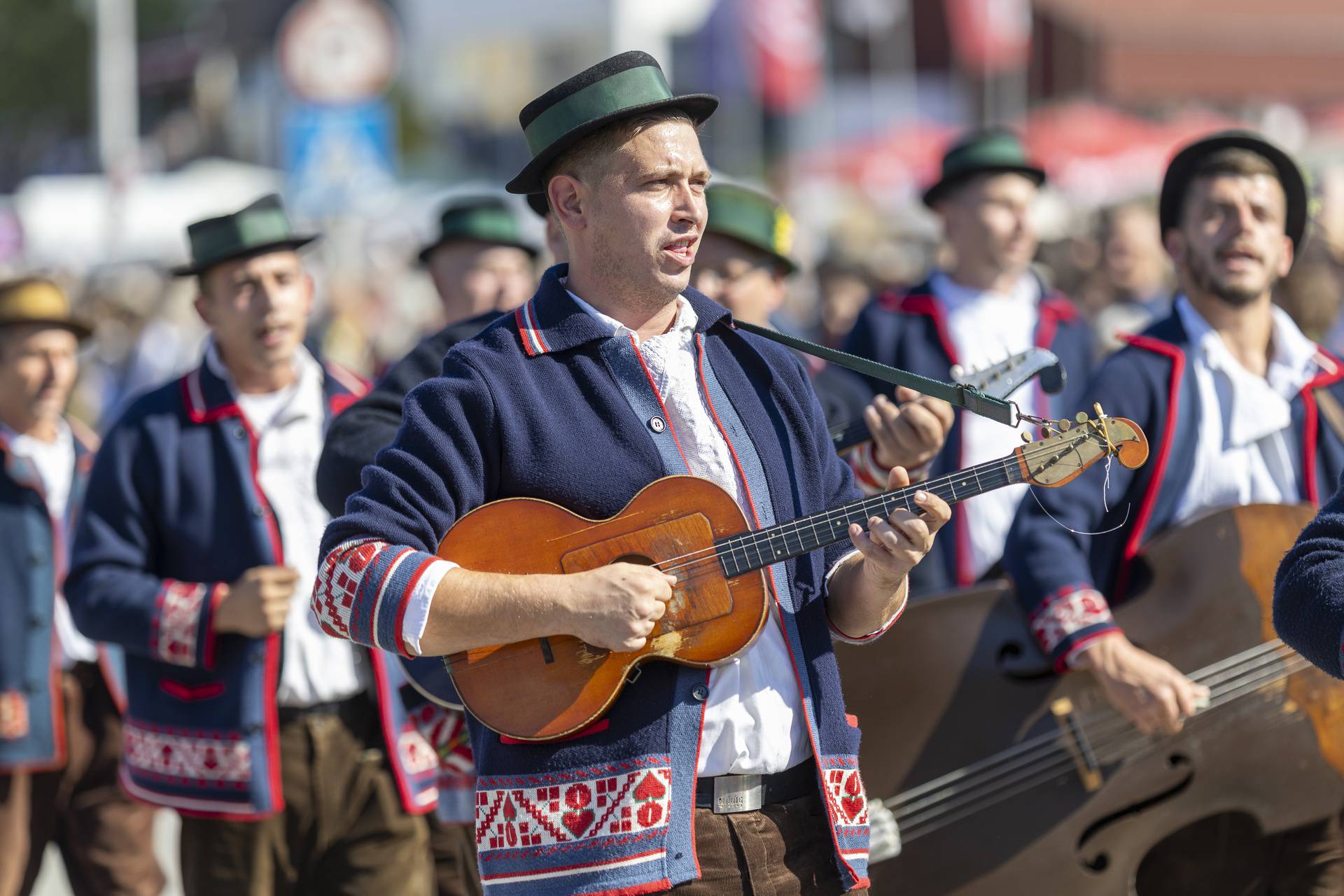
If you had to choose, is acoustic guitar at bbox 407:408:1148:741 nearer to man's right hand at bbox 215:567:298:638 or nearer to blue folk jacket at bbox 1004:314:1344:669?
blue folk jacket at bbox 1004:314:1344:669

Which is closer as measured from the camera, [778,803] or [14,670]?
[778,803]

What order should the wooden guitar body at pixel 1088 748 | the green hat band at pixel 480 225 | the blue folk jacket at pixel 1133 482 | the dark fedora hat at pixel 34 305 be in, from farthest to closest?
1. the green hat band at pixel 480 225
2. the dark fedora hat at pixel 34 305
3. the blue folk jacket at pixel 1133 482
4. the wooden guitar body at pixel 1088 748

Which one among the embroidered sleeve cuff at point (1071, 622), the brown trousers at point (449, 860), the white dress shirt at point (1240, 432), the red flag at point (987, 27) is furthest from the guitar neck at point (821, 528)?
the red flag at point (987, 27)

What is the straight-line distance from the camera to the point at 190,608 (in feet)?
15.0

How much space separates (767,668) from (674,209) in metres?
0.81

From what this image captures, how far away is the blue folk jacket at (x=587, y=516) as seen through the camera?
2.83m

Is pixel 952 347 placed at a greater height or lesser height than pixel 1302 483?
greater

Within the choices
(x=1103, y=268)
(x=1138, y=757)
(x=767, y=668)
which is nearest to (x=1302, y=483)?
(x=1138, y=757)

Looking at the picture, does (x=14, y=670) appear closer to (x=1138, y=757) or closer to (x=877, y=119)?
(x=1138, y=757)

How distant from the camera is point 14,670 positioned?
5496 millimetres

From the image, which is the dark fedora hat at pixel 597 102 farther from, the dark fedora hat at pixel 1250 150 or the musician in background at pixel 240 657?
the dark fedora hat at pixel 1250 150

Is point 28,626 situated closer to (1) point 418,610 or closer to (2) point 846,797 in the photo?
(1) point 418,610

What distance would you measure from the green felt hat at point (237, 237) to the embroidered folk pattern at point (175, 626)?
1011mm

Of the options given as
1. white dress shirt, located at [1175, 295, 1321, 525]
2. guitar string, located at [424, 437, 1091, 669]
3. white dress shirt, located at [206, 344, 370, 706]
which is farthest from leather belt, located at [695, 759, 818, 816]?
white dress shirt, located at [206, 344, 370, 706]
